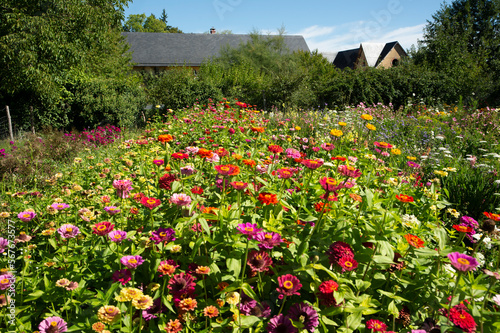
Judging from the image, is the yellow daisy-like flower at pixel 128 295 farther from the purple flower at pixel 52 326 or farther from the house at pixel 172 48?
the house at pixel 172 48

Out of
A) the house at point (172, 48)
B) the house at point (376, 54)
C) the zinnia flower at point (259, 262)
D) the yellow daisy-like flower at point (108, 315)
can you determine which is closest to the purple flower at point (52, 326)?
→ the yellow daisy-like flower at point (108, 315)

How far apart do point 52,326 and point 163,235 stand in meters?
0.56

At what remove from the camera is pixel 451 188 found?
11.7 ft

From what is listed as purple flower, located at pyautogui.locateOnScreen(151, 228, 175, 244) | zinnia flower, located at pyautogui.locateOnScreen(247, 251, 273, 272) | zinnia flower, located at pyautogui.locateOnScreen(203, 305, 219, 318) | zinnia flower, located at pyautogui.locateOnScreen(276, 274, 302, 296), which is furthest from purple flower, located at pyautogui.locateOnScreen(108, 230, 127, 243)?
zinnia flower, located at pyautogui.locateOnScreen(276, 274, 302, 296)

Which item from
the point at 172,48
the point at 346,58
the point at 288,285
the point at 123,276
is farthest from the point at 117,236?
the point at 346,58

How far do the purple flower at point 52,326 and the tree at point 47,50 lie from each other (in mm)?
12465

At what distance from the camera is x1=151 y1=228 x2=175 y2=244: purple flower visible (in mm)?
1465

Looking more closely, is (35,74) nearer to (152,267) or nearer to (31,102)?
(31,102)

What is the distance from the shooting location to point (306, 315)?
1.32 m

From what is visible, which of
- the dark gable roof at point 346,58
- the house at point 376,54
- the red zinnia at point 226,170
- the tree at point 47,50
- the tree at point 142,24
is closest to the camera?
the red zinnia at point 226,170

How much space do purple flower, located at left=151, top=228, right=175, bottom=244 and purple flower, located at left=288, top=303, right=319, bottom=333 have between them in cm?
68

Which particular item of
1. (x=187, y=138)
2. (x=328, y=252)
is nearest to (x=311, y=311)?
(x=328, y=252)

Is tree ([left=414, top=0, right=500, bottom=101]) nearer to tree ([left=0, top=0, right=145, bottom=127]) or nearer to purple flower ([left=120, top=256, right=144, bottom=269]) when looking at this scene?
tree ([left=0, top=0, right=145, bottom=127])

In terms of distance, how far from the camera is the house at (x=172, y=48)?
105 feet
